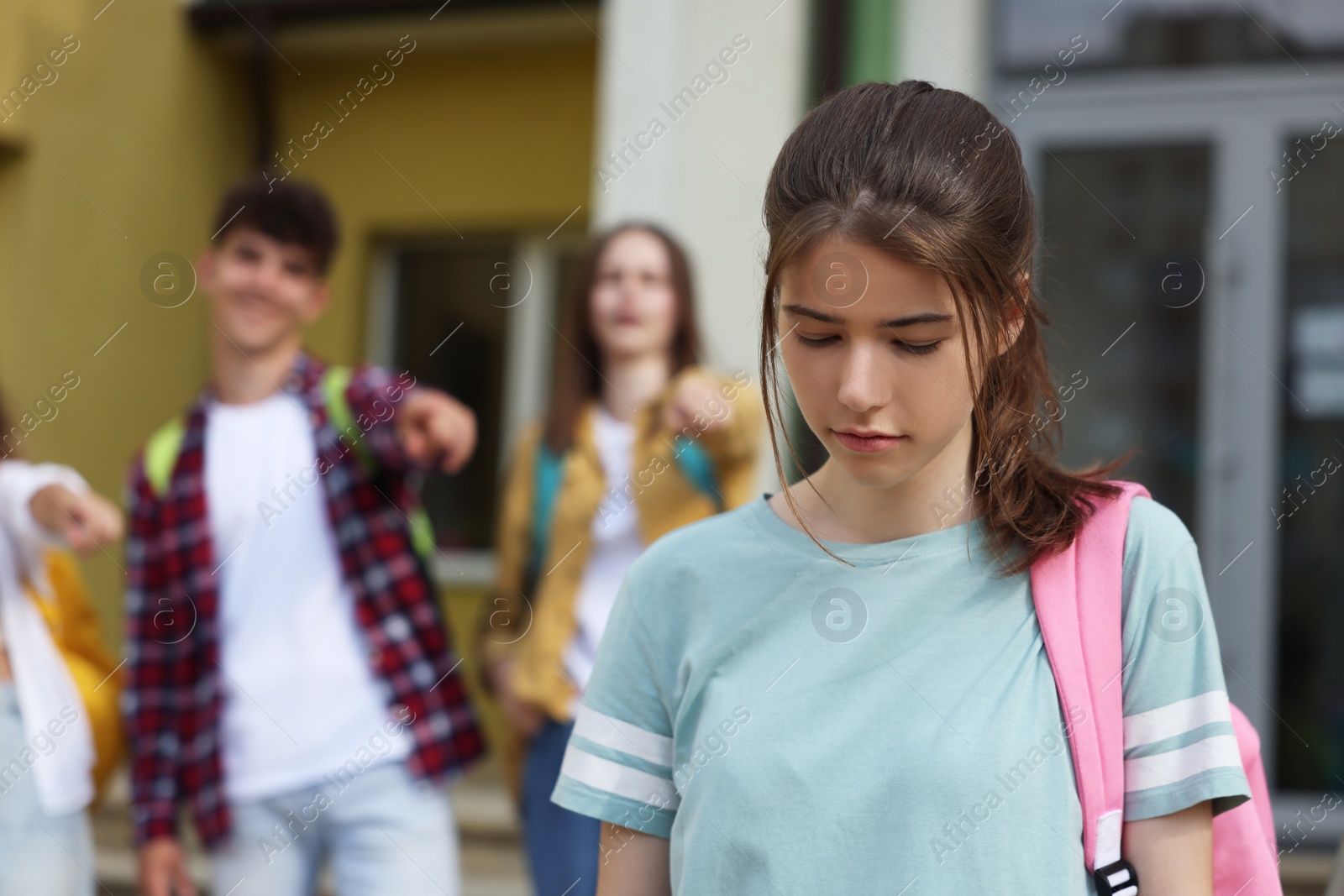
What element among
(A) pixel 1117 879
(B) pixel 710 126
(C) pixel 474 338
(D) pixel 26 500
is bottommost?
(A) pixel 1117 879

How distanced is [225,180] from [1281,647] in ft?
16.9

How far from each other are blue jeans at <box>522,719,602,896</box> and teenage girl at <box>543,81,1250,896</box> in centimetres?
116

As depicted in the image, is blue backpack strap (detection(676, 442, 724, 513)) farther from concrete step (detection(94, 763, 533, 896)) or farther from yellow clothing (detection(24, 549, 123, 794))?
concrete step (detection(94, 763, 533, 896))

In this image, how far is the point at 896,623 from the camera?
1255 mm

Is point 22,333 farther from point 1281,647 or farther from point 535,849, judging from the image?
point 1281,647

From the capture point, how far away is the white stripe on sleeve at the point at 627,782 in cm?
134

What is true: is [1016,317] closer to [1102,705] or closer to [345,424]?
[1102,705]

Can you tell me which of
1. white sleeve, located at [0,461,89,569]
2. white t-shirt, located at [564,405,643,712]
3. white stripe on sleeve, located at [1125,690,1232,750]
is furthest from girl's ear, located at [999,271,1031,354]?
white sleeve, located at [0,461,89,569]

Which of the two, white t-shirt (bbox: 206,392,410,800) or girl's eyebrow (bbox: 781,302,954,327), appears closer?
girl's eyebrow (bbox: 781,302,954,327)

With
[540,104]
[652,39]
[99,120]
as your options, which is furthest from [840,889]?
[99,120]

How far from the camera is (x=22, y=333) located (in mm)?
5422

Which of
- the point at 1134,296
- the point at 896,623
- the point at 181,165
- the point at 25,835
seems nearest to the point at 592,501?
the point at 25,835

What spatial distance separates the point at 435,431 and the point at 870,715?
50.1 inches

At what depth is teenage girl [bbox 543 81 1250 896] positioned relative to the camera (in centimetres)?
115
